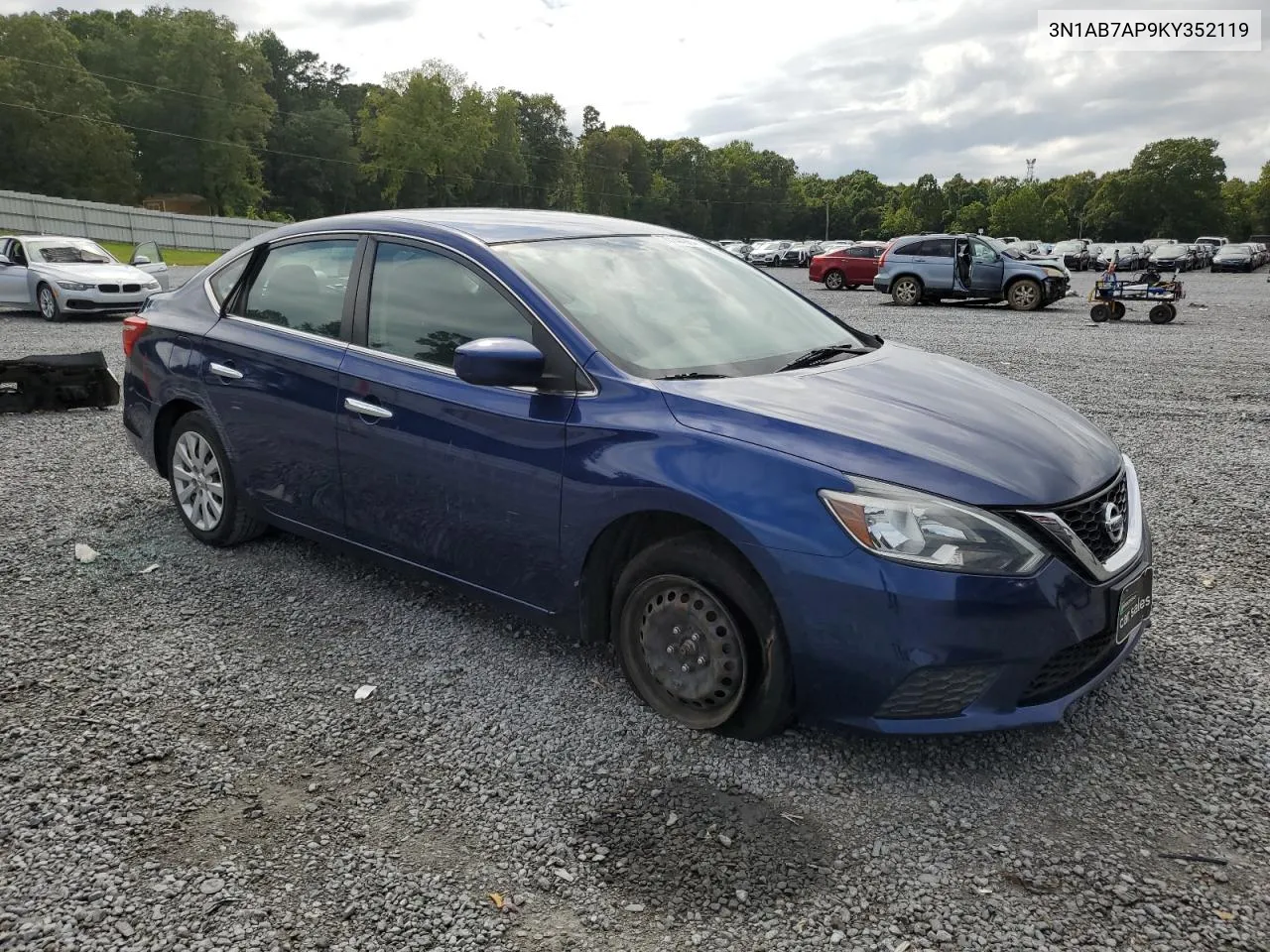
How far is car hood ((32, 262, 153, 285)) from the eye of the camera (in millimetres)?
16703

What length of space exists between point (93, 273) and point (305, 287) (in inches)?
586

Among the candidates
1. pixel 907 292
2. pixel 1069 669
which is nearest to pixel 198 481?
pixel 1069 669

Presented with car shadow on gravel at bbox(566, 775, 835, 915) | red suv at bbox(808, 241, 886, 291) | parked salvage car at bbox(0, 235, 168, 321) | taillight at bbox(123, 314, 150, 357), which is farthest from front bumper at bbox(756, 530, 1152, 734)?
red suv at bbox(808, 241, 886, 291)

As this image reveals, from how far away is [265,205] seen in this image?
92562 millimetres

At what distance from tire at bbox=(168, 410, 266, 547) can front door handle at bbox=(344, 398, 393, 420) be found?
1.11m

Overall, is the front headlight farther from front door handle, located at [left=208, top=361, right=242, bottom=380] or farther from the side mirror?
front door handle, located at [left=208, top=361, right=242, bottom=380]

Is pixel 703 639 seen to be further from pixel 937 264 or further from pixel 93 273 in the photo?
pixel 937 264

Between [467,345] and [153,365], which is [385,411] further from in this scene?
[153,365]

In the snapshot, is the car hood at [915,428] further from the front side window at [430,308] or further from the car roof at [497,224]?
the car roof at [497,224]

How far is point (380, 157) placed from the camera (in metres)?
87.8

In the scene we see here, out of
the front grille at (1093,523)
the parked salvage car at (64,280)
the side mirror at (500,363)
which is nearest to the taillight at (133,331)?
the side mirror at (500,363)

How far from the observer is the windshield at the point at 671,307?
139 inches

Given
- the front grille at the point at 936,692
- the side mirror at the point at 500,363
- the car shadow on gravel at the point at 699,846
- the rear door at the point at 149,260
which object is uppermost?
the rear door at the point at 149,260

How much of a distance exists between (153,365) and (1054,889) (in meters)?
4.72
